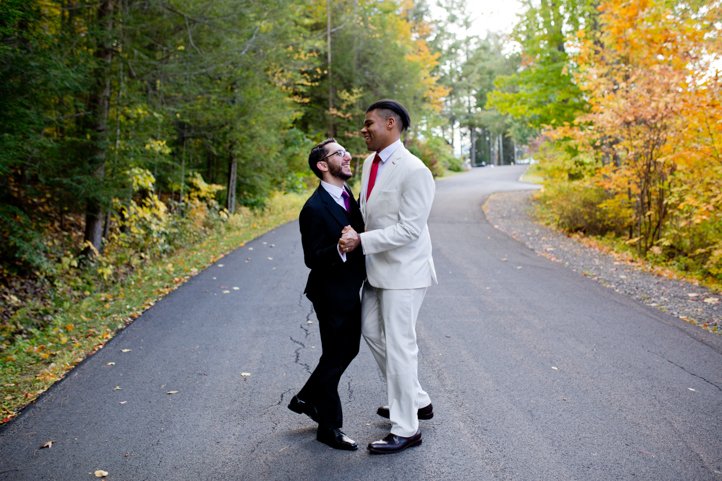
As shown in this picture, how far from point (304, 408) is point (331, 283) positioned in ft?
2.94

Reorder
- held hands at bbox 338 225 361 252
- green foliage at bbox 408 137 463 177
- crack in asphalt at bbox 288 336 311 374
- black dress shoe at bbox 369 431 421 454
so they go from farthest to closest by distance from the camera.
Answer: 1. green foliage at bbox 408 137 463 177
2. crack in asphalt at bbox 288 336 311 374
3. black dress shoe at bbox 369 431 421 454
4. held hands at bbox 338 225 361 252

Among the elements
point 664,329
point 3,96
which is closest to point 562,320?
point 664,329

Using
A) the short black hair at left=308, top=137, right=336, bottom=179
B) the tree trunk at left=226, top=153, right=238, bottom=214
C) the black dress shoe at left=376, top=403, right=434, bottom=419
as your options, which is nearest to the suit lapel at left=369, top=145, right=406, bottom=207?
the short black hair at left=308, top=137, right=336, bottom=179

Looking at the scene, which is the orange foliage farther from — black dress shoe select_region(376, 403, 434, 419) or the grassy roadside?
the grassy roadside

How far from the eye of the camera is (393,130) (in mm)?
3842

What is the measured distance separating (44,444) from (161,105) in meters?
8.48

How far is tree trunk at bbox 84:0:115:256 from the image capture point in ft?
31.4

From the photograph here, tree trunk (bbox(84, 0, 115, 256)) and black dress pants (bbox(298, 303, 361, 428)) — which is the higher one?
tree trunk (bbox(84, 0, 115, 256))

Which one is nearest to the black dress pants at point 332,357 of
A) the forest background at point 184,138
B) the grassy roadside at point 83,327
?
the grassy roadside at point 83,327

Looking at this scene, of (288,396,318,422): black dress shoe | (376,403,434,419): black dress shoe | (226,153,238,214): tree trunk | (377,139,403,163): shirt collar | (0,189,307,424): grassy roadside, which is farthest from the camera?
(226,153,238,214): tree trunk

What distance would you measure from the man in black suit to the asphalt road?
0.23 metres

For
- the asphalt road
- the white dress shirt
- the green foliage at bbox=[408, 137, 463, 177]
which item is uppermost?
the green foliage at bbox=[408, 137, 463, 177]

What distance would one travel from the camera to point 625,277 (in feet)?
32.4

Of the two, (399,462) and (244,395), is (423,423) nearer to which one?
(399,462)
